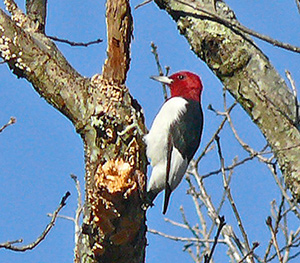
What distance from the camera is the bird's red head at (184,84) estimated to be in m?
5.05

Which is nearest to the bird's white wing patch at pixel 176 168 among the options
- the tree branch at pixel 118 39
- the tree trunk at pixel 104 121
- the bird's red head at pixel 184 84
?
the bird's red head at pixel 184 84

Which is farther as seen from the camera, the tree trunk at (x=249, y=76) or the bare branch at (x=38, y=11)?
the bare branch at (x=38, y=11)

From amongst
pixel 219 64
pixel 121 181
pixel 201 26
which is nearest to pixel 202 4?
pixel 201 26

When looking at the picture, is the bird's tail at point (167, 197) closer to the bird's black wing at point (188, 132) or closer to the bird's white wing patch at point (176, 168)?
the bird's white wing patch at point (176, 168)

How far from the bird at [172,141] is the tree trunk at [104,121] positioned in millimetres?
1151

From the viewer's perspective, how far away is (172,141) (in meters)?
4.46

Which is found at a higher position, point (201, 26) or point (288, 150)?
point (201, 26)

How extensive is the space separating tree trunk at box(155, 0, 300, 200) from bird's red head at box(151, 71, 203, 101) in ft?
3.90

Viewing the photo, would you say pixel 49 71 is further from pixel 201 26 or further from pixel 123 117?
pixel 201 26

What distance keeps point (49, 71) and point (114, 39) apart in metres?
0.35

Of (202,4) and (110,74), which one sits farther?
(202,4)

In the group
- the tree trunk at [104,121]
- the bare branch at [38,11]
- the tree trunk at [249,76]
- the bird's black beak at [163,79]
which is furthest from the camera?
the bird's black beak at [163,79]

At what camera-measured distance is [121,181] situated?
2518 mm

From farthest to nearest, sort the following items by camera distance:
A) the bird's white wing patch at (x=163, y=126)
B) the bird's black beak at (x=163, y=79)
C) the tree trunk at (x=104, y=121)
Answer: the bird's black beak at (x=163, y=79), the bird's white wing patch at (x=163, y=126), the tree trunk at (x=104, y=121)
